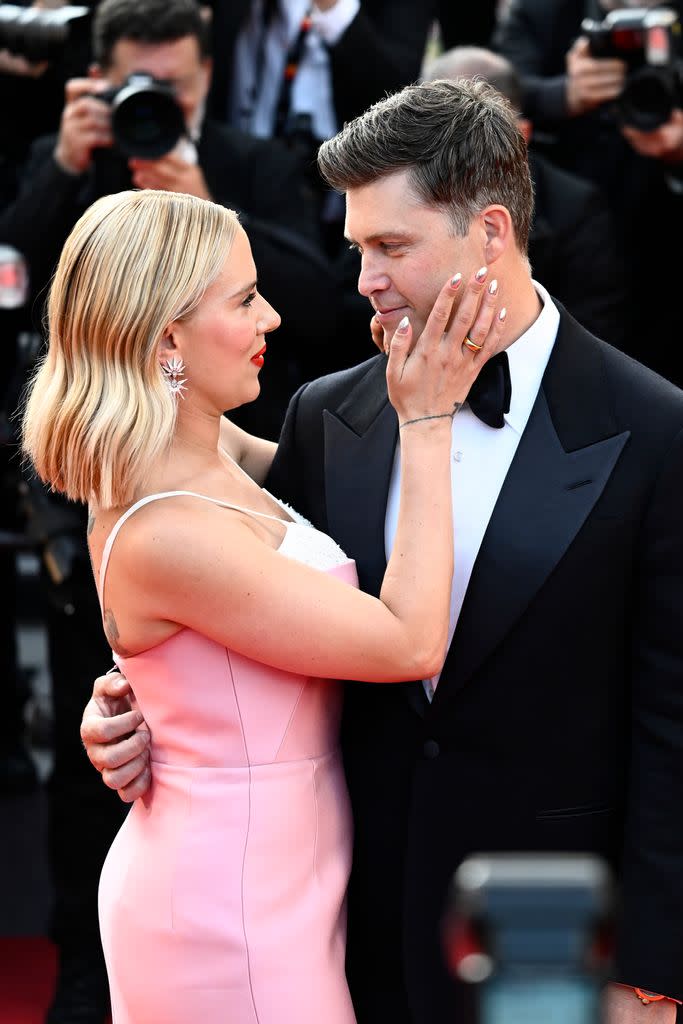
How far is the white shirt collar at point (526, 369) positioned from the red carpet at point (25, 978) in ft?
7.35

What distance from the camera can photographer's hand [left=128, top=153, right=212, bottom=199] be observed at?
3248 millimetres

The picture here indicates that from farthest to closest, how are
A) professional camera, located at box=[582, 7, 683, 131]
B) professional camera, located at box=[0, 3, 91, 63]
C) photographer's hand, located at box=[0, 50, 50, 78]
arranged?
professional camera, located at box=[582, 7, 683, 131] < photographer's hand, located at box=[0, 50, 50, 78] < professional camera, located at box=[0, 3, 91, 63]

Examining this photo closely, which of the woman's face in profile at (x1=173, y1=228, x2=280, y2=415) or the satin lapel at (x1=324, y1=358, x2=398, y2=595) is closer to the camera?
the woman's face in profile at (x1=173, y1=228, x2=280, y2=415)

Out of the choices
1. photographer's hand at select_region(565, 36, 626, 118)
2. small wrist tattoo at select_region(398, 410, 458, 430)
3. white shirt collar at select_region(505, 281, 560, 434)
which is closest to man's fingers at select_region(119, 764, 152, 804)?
small wrist tattoo at select_region(398, 410, 458, 430)

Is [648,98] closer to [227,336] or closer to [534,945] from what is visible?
[227,336]

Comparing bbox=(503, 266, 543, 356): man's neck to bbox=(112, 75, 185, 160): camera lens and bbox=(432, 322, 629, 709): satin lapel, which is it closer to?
bbox=(432, 322, 629, 709): satin lapel

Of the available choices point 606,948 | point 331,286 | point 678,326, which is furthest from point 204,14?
point 606,948

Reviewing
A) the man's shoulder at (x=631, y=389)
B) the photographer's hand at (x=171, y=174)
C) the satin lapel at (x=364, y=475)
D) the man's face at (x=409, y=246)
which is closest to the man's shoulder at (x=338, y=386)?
the satin lapel at (x=364, y=475)

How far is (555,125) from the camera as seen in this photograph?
13.3 ft

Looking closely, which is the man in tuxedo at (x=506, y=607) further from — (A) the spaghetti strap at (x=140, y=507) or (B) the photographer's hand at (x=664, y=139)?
(B) the photographer's hand at (x=664, y=139)

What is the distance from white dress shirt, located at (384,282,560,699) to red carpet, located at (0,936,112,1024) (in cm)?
200

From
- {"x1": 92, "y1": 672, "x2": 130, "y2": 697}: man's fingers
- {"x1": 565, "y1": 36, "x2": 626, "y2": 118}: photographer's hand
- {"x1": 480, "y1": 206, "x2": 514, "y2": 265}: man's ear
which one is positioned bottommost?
{"x1": 92, "y1": 672, "x2": 130, "y2": 697}: man's fingers

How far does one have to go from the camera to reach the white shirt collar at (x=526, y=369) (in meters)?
2.06

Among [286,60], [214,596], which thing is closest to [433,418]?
[214,596]
